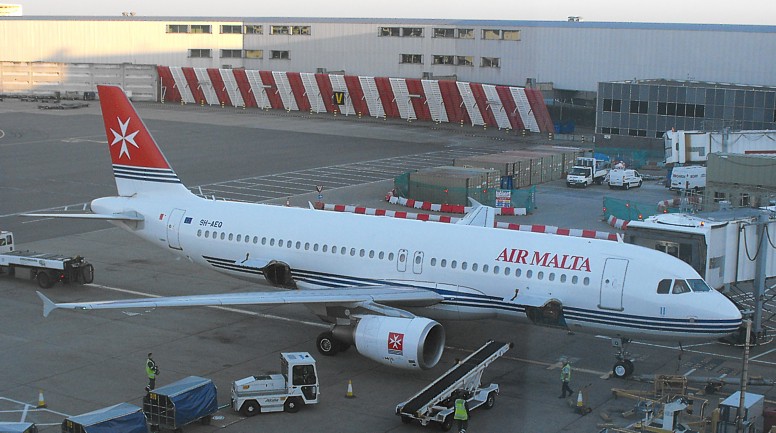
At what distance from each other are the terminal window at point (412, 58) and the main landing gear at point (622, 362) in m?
102

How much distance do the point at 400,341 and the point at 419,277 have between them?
4.80 meters

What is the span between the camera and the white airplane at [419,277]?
108 feet

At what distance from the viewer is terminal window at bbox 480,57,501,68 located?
127775 mm

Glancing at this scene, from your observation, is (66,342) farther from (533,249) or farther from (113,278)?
(533,249)

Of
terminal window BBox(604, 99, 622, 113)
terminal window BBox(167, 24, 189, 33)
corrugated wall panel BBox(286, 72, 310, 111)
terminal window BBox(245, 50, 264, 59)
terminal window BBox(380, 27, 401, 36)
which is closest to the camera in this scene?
terminal window BBox(604, 99, 622, 113)

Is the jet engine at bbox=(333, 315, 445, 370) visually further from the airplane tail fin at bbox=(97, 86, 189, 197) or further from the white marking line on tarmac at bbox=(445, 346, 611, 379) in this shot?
the airplane tail fin at bbox=(97, 86, 189, 197)

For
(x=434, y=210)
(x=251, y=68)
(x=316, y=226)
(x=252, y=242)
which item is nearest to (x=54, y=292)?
(x=252, y=242)

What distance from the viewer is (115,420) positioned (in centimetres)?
2702

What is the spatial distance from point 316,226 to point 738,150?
44766 millimetres

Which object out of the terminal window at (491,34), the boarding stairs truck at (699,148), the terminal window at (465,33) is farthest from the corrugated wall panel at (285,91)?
the boarding stairs truck at (699,148)

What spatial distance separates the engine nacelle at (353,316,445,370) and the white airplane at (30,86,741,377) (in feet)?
0.15

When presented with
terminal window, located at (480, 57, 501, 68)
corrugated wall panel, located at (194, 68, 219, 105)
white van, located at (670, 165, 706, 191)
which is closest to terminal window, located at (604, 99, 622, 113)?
white van, located at (670, 165, 706, 191)

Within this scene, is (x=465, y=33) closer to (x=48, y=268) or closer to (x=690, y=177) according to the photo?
(x=690, y=177)

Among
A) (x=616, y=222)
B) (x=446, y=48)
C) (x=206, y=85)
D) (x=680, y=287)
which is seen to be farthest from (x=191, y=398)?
(x=206, y=85)
